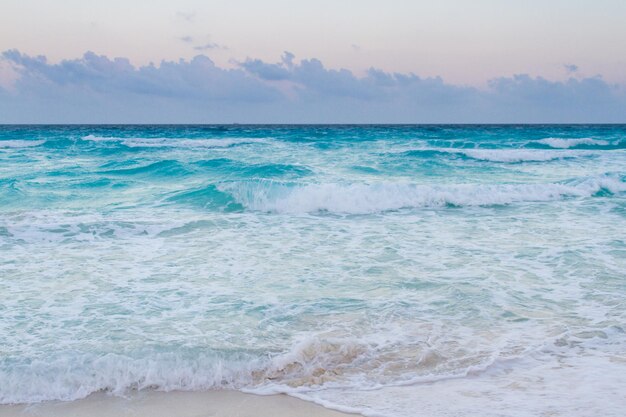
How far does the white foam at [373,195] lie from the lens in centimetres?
1241

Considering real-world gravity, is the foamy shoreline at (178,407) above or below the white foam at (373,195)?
below

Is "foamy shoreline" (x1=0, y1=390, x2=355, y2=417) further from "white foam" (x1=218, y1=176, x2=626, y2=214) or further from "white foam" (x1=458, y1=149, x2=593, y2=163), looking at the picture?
"white foam" (x1=458, y1=149, x2=593, y2=163)

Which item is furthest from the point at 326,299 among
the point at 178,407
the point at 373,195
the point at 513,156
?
the point at 513,156

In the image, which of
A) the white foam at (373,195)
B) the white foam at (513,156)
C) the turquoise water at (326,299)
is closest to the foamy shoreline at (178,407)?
the turquoise water at (326,299)

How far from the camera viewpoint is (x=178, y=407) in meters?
3.86

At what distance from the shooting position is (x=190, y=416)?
12.2 feet

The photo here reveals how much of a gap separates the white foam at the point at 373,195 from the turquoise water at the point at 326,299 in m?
0.07

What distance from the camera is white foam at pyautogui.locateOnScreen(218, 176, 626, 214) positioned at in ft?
40.7

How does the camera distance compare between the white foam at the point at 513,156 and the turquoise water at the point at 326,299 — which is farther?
the white foam at the point at 513,156

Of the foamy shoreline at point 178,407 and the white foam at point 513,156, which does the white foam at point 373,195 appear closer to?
the foamy shoreline at point 178,407

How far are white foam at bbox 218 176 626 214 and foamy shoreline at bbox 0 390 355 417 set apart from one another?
27.0 ft

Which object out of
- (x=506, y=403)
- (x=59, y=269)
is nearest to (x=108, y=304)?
(x=59, y=269)

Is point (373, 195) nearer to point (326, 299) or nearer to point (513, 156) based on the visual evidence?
point (326, 299)

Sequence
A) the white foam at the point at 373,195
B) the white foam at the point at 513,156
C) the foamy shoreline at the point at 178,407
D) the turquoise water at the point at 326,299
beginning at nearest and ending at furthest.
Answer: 1. the foamy shoreline at the point at 178,407
2. the turquoise water at the point at 326,299
3. the white foam at the point at 373,195
4. the white foam at the point at 513,156
